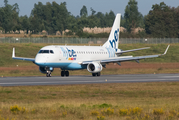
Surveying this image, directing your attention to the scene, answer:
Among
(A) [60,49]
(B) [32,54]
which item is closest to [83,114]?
(A) [60,49]

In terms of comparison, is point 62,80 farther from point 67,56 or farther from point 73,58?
point 73,58

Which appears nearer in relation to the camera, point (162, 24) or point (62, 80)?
point (62, 80)

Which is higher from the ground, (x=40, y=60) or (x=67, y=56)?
(x=67, y=56)

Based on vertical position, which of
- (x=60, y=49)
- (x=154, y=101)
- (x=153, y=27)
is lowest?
(x=154, y=101)

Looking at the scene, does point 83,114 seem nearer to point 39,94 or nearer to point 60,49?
point 39,94

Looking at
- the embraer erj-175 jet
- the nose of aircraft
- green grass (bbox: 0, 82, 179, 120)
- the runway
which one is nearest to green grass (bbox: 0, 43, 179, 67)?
the embraer erj-175 jet

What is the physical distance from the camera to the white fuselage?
144 feet

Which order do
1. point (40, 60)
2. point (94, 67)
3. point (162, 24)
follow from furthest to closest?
point (162, 24) < point (94, 67) < point (40, 60)

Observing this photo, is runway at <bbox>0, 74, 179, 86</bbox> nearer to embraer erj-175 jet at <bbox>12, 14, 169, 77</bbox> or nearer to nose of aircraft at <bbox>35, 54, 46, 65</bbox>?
nose of aircraft at <bbox>35, 54, 46, 65</bbox>

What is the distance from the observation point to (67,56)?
153 ft

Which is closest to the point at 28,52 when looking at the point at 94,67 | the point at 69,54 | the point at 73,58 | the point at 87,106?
the point at 73,58

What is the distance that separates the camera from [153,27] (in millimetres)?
160875

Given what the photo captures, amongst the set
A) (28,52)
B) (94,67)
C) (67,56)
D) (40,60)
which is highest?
(28,52)

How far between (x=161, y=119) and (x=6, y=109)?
26.4 feet
